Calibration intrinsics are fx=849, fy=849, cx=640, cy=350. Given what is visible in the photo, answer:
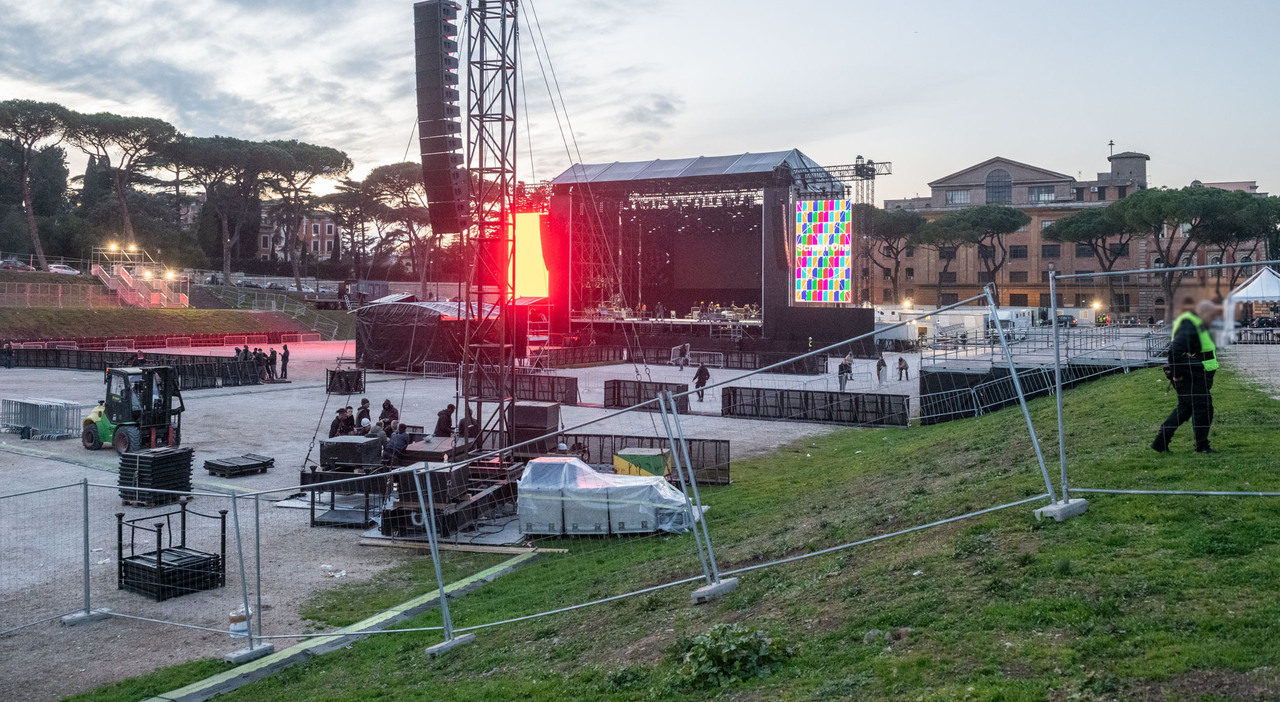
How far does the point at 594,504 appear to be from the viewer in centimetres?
1147

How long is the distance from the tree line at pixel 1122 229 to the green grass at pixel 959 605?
1093 inches

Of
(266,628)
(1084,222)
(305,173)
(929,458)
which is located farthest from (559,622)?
(305,173)

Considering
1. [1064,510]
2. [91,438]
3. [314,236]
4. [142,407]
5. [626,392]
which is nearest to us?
[1064,510]

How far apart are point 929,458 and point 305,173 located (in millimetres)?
77719

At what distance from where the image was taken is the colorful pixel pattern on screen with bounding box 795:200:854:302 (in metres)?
44.0

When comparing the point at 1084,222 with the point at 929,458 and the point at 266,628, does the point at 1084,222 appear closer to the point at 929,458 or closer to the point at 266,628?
the point at 929,458

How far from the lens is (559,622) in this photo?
720cm

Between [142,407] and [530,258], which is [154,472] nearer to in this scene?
[142,407]

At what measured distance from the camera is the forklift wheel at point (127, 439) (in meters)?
17.5

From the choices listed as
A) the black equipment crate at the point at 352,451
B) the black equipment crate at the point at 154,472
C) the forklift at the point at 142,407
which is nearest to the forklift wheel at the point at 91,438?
the forklift at the point at 142,407

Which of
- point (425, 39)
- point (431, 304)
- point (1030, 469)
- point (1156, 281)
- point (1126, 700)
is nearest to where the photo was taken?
point (1126, 700)

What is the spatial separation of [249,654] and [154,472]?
6893 millimetres

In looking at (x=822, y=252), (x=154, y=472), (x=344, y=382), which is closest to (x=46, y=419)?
(x=154, y=472)

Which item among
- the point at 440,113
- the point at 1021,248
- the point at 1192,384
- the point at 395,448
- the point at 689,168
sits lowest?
the point at 395,448
